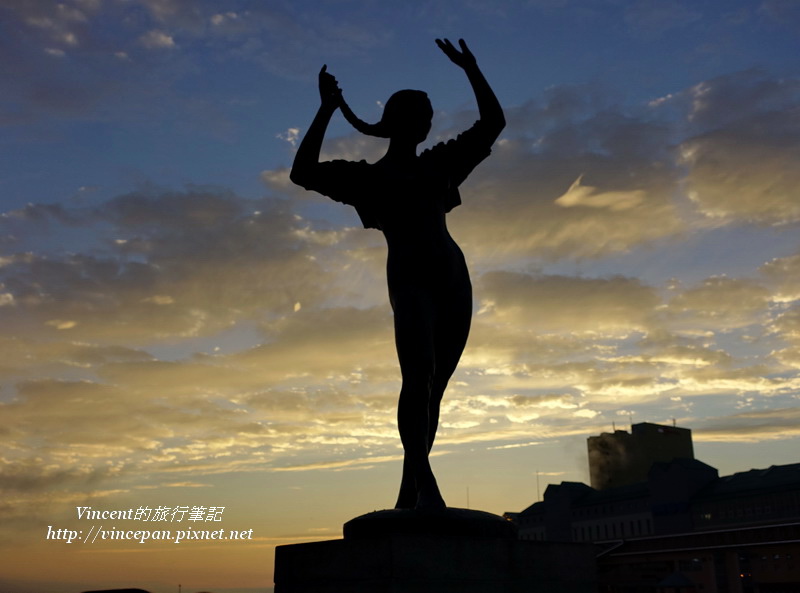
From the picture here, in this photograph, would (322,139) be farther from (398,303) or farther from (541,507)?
(541,507)

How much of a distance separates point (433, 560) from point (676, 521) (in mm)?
93574

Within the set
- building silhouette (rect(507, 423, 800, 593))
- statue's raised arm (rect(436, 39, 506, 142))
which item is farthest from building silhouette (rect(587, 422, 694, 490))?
statue's raised arm (rect(436, 39, 506, 142))

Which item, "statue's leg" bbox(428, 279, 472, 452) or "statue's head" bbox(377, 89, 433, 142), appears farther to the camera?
"statue's head" bbox(377, 89, 433, 142)

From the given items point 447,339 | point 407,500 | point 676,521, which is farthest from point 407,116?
point 676,521

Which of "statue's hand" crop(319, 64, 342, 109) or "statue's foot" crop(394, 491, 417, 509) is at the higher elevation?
"statue's hand" crop(319, 64, 342, 109)

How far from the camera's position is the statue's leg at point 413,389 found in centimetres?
568

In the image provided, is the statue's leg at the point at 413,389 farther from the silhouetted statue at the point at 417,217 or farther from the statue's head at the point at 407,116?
the statue's head at the point at 407,116

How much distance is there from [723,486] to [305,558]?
302ft

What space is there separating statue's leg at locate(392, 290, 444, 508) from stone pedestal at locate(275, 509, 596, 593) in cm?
45

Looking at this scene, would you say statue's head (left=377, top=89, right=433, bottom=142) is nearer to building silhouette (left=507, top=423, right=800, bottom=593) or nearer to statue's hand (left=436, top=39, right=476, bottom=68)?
statue's hand (left=436, top=39, right=476, bottom=68)

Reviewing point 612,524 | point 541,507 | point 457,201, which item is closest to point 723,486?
point 612,524

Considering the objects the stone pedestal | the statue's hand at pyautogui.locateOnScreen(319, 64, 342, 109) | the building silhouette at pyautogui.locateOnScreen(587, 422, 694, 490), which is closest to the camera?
the stone pedestal

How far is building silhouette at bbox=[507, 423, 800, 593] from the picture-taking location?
136 feet

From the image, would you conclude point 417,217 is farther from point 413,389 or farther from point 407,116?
point 413,389
